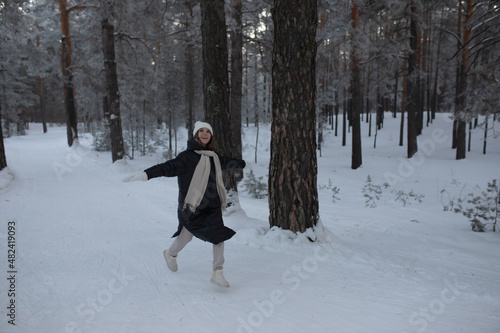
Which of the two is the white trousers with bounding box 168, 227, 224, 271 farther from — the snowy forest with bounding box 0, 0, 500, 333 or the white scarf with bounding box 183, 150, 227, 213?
the white scarf with bounding box 183, 150, 227, 213

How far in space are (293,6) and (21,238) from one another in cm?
563

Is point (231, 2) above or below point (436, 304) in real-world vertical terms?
above

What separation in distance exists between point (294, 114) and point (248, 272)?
2.33 meters

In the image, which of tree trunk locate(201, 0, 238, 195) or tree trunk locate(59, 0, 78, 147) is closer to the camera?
tree trunk locate(201, 0, 238, 195)

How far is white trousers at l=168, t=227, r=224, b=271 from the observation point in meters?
3.46

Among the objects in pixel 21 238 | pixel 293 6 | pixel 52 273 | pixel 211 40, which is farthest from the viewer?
pixel 211 40

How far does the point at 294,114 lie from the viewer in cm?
446

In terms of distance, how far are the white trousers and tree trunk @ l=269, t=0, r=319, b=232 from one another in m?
1.51

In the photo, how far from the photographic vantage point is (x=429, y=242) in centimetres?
510

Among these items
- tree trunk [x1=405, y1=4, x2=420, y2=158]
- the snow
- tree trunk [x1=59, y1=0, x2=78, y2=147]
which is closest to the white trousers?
the snow

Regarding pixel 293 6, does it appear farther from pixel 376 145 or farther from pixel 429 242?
pixel 376 145

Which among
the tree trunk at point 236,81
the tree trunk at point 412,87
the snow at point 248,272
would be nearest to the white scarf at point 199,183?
the snow at point 248,272

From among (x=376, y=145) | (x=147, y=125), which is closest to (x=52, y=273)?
(x=147, y=125)

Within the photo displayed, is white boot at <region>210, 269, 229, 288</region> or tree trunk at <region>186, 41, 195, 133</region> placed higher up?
tree trunk at <region>186, 41, 195, 133</region>
